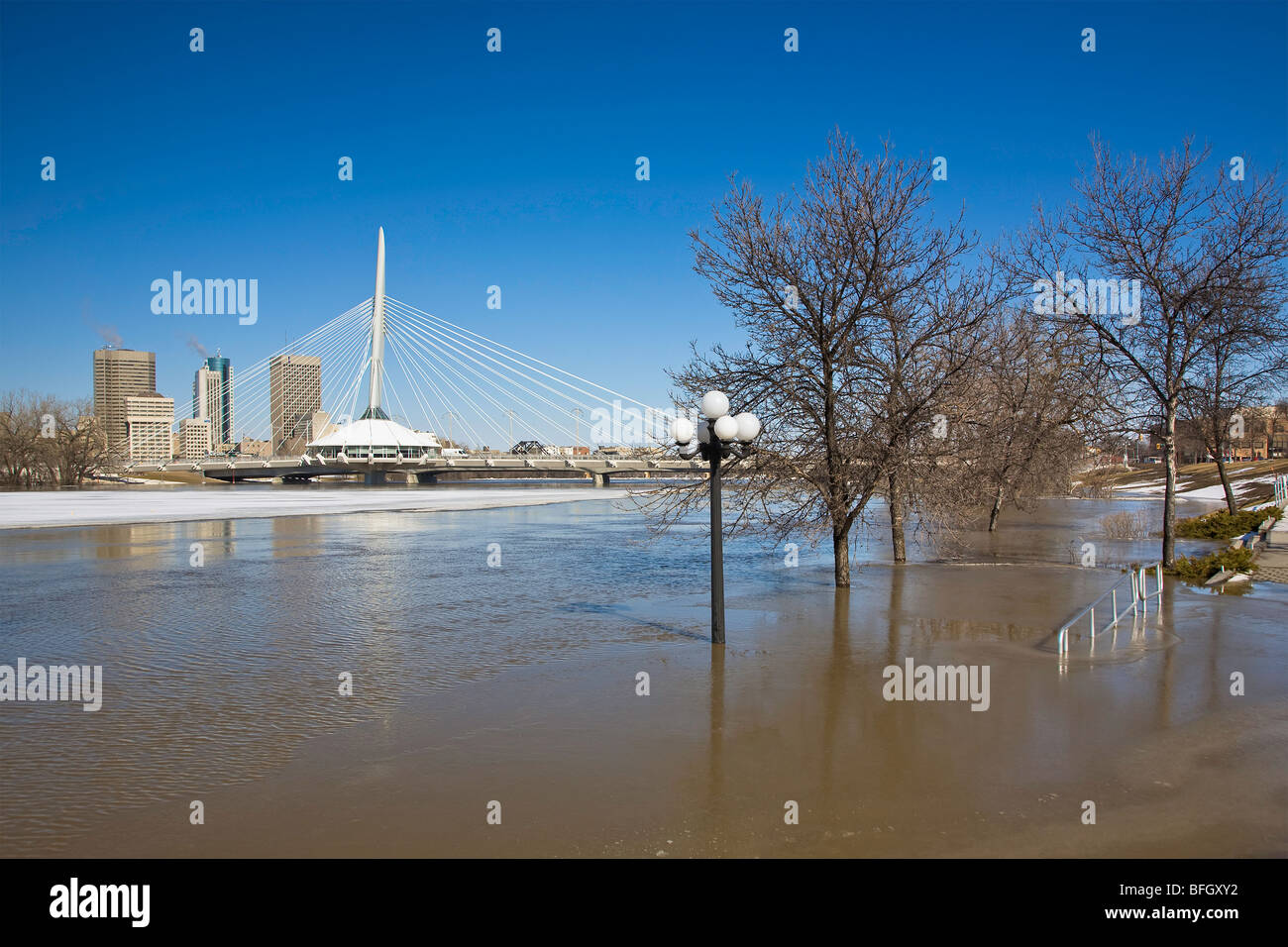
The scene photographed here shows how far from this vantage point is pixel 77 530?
28.5 m

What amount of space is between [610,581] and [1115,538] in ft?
56.0

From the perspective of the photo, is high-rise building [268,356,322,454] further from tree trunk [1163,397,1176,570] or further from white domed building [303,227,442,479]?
tree trunk [1163,397,1176,570]

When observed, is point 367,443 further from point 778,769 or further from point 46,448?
point 778,769

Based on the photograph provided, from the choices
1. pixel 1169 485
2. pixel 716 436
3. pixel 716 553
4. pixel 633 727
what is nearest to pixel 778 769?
pixel 633 727

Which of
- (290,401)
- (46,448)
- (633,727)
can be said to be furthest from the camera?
(290,401)

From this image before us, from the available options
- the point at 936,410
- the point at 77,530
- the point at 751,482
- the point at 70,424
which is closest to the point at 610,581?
the point at 751,482

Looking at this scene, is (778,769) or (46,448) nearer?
(778,769)

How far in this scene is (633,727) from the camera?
7277mm

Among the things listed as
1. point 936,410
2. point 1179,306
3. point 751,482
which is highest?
point 1179,306

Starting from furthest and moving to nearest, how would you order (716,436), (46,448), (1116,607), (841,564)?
(46,448) < (841,564) < (1116,607) < (716,436)

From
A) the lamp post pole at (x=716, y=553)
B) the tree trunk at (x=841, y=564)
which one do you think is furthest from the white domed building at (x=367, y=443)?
the lamp post pole at (x=716, y=553)

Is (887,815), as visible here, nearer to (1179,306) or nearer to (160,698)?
(160,698)
